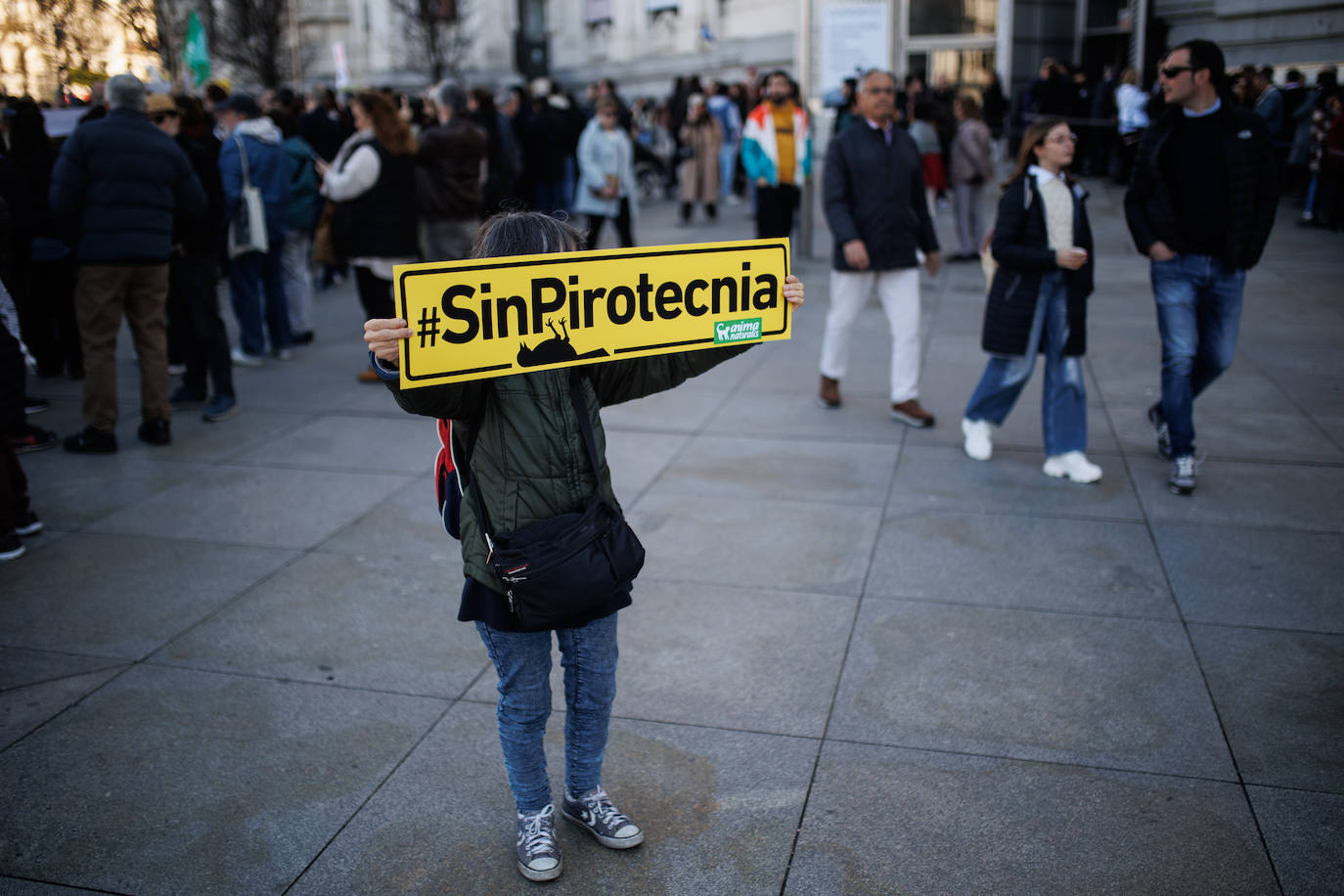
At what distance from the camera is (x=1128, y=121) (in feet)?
53.9

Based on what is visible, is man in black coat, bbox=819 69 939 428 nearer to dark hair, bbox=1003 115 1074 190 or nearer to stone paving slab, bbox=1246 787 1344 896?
dark hair, bbox=1003 115 1074 190

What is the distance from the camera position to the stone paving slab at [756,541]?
4.68 meters

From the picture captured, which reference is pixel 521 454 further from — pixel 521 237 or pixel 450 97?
pixel 450 97

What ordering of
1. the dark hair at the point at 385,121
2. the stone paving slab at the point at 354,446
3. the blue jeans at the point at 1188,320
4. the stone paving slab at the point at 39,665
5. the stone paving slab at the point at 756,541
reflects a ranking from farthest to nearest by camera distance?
the dark hair at the point at 385,121, the stone paving slab at the point at 354,446, the blue jeans at the point at 1188,320, the stone paving slab at the point at 756,541, the stone paving slab at the point at 39,665

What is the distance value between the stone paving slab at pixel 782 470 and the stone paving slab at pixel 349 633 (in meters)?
1.58

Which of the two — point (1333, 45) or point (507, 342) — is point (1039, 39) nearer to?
point (1333, 45)

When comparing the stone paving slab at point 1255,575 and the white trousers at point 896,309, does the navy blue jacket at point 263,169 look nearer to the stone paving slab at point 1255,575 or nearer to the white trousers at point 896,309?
the white trousers at point 896,309

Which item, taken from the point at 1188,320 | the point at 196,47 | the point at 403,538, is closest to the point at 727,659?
the point at 403,538

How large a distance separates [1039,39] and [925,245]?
20070 mm

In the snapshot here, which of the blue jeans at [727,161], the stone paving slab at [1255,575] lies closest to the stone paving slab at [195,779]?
the stone paving slab at [1255,575]

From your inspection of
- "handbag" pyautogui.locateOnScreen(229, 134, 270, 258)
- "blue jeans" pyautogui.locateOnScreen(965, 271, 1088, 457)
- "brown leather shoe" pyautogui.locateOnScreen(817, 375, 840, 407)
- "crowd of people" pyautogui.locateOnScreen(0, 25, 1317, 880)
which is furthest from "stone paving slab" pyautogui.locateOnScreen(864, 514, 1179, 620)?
"handbag" pyautogui.locateOnScreen(229, 134, 270, 258)

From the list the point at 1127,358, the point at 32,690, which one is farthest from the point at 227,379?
the point at 1127,358

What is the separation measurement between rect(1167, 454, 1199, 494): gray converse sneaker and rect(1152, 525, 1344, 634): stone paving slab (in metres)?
0.44

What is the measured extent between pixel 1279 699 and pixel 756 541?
7.16 ft
